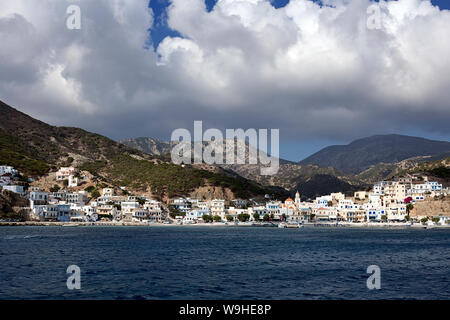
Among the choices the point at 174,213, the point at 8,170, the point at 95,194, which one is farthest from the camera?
the point at 174,213

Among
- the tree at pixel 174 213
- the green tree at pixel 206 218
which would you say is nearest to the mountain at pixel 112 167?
the tree at pixel 174 213

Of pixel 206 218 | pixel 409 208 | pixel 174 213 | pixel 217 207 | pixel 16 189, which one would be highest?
pixel 16 189

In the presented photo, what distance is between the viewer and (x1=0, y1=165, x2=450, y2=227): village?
12438 cm

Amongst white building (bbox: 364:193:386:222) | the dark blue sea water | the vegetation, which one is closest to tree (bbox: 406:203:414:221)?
white building (bbox: 364:193:386:222)

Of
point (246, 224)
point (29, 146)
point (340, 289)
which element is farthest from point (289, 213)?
point (340, 289)

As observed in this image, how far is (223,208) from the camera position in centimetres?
15050

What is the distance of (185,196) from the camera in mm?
160500

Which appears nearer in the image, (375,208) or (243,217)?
(243,217)

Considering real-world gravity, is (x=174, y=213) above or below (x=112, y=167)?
below
